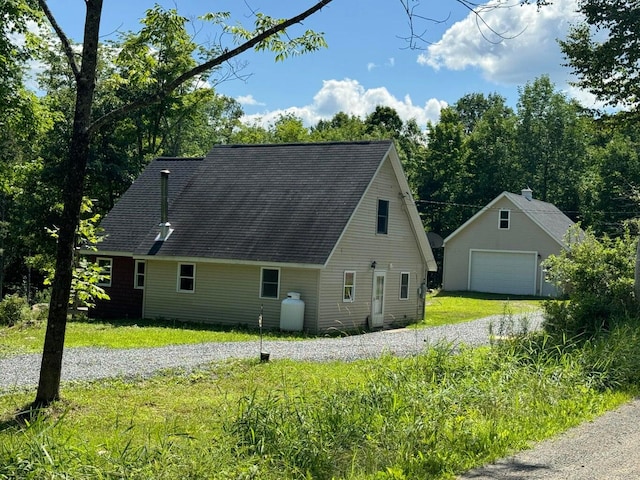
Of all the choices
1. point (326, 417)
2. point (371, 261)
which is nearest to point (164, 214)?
point (371, 261)

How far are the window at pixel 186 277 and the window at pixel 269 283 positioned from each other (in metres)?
2.62

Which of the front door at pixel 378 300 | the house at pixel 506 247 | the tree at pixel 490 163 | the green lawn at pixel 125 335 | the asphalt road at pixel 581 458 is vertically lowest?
the green lawn at pixel 125 335

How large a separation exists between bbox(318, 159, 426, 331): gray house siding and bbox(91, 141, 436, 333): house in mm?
38

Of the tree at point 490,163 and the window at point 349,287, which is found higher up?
the tree at point 490,163

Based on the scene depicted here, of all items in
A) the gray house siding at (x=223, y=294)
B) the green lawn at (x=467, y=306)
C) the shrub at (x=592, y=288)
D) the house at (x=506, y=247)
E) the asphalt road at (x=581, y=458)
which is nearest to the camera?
the asphalt road at (x=581, y=458)

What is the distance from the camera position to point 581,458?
263 inches

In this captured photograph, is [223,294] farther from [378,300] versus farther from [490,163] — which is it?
[490,163]

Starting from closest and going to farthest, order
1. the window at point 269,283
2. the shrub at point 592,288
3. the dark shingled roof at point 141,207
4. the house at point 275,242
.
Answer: the shrub at point 592,288 < the house at point 275,242 < the window at point 269,283 < the dark shingled roof at point 141,207

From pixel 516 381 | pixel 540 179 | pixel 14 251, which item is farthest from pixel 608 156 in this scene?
pixel 516 381

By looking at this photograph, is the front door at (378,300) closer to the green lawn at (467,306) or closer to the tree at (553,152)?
the green lawn at (467,306)

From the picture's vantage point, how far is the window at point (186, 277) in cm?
2316

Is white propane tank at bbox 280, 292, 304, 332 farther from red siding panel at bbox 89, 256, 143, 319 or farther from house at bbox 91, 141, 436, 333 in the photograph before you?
red siding panel at bbox 89, 256, 143, 319

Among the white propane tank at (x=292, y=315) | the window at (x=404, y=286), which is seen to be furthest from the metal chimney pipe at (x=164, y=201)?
the window at (x=404, y=286)

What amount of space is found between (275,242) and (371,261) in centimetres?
354
